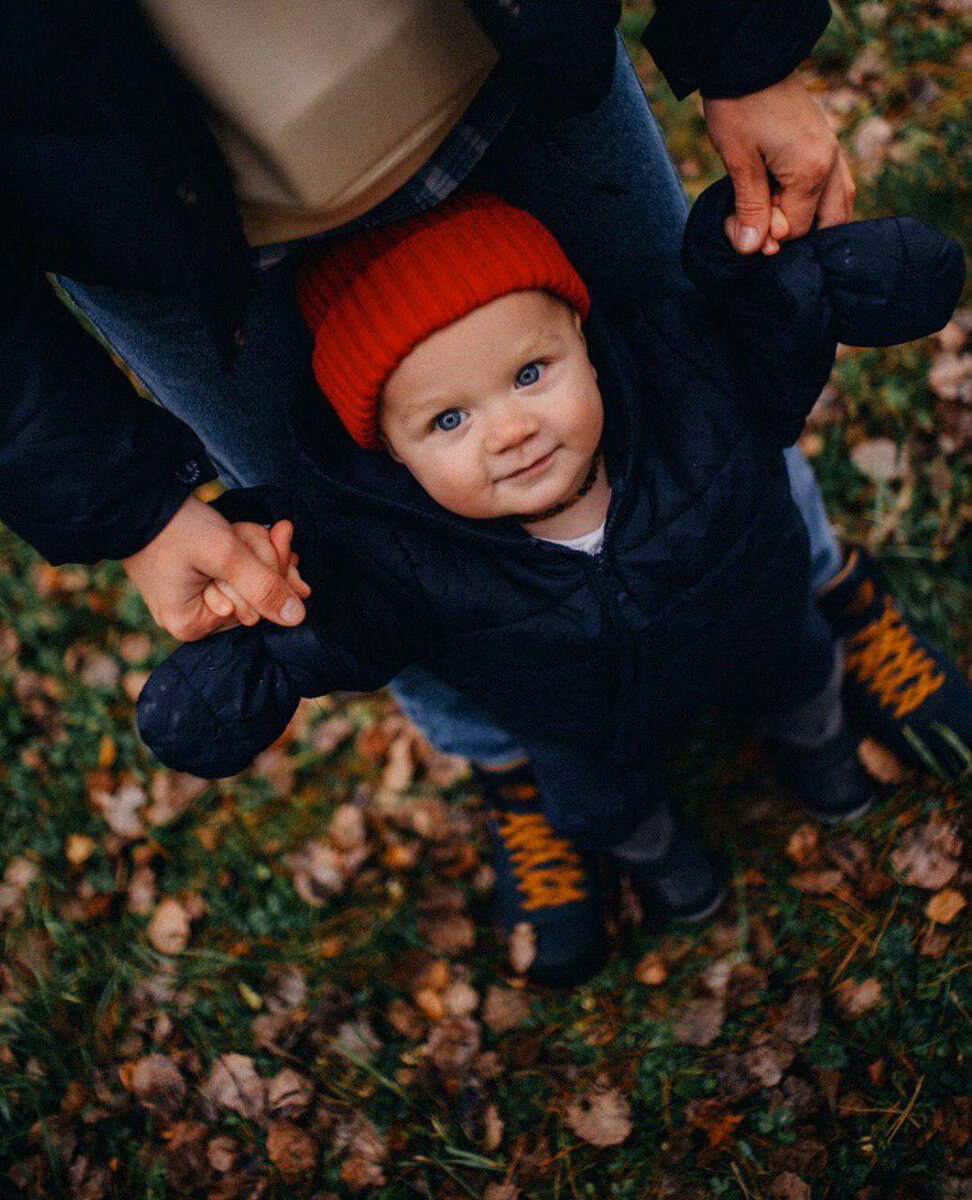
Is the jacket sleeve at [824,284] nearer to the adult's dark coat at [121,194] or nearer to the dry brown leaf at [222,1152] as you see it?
the adult's dark coat at [121,194]

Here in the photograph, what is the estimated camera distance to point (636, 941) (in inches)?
95.9

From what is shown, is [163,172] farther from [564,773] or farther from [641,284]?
[564,773]

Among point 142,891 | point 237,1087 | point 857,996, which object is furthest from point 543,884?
point 142,891

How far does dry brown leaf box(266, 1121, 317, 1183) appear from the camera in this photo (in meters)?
2.21

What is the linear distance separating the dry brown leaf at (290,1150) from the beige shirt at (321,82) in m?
1.97

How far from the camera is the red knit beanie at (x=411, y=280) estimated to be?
1.51 metres

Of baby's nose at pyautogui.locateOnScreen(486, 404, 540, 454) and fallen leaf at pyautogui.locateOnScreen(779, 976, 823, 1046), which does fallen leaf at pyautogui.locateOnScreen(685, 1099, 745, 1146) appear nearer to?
fallen leaf at pyautogui.locateOnScreen(779, 976, 823, 1046)

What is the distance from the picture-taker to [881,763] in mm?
2396

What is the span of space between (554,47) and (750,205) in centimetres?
46

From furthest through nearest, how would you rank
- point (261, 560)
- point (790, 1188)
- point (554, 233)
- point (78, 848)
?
point (78, 848)
point (790, 1188)
point (554, 233)
point (261, 560)

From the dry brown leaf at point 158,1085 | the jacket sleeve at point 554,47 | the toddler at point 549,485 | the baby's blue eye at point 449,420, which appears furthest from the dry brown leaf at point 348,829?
the jacket sleeve at point 554,47

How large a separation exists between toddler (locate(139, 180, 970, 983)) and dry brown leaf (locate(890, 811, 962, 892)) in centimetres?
60

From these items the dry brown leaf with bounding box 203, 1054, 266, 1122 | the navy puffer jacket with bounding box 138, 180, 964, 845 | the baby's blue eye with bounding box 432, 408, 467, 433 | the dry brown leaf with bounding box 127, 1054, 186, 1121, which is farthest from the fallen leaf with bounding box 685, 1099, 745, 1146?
the baby's blue eye with bounding box 432, 408, 467, 433

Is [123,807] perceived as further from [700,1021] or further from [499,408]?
[499,408]
